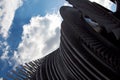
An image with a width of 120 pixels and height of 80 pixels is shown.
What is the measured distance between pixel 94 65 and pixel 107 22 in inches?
263

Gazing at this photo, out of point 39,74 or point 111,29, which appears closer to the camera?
point 111,29

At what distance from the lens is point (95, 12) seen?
149 feet

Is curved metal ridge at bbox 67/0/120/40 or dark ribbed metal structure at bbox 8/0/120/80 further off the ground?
curved metal ridge at bbox 67/0/120/40

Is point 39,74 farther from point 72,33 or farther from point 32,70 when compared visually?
point 72,33

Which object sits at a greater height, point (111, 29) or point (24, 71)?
point (111, 29)

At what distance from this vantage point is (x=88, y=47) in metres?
44.5

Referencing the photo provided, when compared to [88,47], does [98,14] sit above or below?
above

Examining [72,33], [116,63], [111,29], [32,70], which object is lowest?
[32,70]

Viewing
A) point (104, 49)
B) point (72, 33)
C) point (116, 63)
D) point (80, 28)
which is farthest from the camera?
point (72, 33)

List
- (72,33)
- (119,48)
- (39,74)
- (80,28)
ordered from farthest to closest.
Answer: (39,74) → (72,33) → (80,28) → (119,48)

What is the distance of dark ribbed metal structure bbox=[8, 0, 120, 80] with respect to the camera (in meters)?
39.3

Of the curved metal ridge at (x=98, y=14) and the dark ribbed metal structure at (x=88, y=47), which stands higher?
the curved metal ridge at (x=98, y=14)

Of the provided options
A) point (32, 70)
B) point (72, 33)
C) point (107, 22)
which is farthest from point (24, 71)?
point (107, 22)

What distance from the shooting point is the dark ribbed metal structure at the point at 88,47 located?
39281 millimetres
